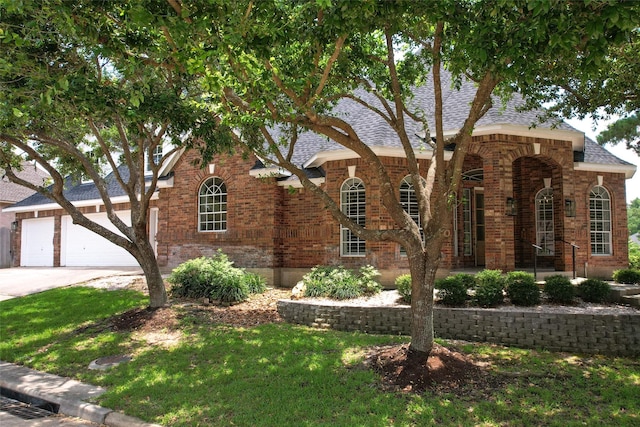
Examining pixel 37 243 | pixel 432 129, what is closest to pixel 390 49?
pixel 432 129

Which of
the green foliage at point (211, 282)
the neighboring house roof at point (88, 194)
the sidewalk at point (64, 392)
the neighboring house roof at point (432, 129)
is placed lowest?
the sidewalk at point (64, 392)

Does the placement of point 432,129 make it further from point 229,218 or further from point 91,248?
point 91,248

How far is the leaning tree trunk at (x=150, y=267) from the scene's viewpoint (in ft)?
33.7

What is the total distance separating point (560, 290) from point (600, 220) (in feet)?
21.6

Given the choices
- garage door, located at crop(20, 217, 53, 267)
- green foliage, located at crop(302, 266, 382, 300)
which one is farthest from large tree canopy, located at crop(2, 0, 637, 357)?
garage door, located at crop(20, 217, 53, 267)

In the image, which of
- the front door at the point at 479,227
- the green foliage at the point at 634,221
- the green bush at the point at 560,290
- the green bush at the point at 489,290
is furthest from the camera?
the green foliage at the point at 634,221

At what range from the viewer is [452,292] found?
9.28 metres

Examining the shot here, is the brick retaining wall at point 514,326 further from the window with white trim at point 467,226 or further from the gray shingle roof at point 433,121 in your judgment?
the window with white trim at point 467,226

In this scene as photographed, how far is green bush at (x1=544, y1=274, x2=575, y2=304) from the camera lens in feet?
30.7

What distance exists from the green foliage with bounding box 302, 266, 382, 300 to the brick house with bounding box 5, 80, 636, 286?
4.24 feet

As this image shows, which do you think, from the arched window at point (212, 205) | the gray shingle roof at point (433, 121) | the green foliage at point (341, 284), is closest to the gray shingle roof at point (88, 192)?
the arched window at point (212, 205)

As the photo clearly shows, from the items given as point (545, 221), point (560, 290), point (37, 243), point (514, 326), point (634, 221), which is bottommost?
point (514, 326)

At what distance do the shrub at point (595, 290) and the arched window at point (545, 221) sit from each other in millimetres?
4831

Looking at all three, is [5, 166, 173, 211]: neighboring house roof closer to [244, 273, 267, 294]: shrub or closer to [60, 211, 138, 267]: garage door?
[60, 211, 138, 267]: garage door
